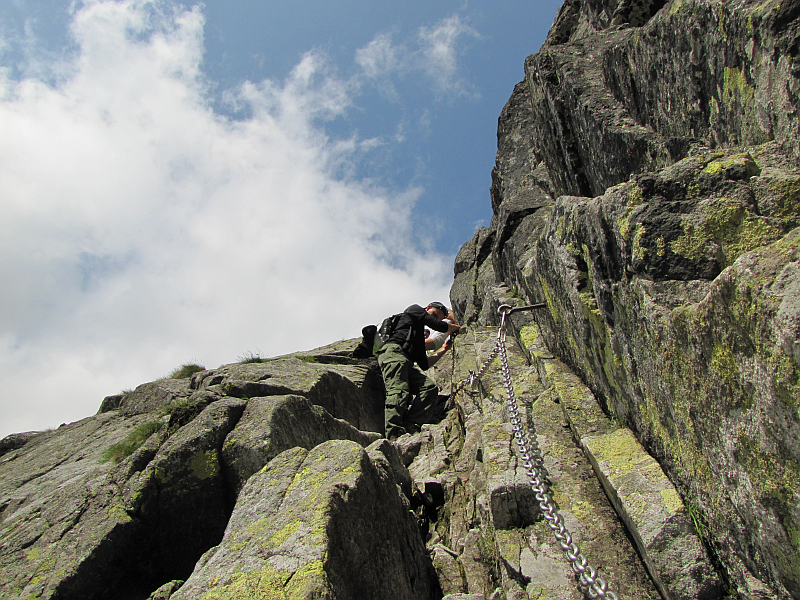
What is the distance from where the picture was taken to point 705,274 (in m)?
3.86

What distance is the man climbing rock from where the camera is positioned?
1101 centimetres

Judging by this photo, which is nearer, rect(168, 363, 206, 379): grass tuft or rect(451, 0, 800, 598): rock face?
rect(451, 0, 800, 598): rock face

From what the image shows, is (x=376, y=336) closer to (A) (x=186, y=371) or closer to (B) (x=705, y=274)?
(A) (x=186, y=371)

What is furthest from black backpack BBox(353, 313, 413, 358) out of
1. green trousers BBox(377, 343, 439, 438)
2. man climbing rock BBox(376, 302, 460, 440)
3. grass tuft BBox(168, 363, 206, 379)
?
grass tuft BBox(168, 363, 206, 379)

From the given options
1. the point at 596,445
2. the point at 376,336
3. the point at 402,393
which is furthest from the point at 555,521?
→ the point at 376,336

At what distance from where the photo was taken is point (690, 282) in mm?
3959

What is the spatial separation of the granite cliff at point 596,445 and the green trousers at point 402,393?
1821mm

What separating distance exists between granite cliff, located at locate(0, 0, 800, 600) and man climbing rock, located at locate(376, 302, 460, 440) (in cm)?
197

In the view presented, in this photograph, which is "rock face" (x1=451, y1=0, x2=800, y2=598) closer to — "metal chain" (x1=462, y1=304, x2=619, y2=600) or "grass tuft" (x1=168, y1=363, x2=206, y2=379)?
"metal chain" (x1=462, y1=304, x2=619, y2=600)

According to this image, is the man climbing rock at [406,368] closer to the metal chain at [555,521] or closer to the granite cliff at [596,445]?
the granite cliff at [596,445]

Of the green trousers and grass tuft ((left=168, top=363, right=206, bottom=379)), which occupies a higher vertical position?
grass tuft ((left=168, top=363, right=206, bottom=379))

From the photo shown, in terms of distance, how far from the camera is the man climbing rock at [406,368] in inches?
433

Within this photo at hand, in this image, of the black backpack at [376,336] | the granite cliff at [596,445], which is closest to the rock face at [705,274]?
the granite cliff at [596,445]

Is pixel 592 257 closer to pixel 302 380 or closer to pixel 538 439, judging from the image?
pixel 538 439
